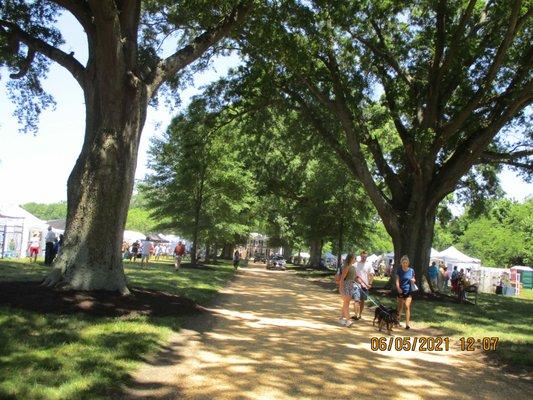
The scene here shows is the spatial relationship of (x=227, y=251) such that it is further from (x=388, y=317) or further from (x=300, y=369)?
(x=300, y=369)

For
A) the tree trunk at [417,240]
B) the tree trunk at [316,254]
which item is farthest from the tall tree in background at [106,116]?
the tree trunk at [316,254]

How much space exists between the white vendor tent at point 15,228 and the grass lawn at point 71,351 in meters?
21.2

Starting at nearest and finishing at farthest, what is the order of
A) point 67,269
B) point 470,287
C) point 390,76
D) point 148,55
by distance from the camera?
point 67,269 → point 148,55 → point 470,287 → point 390,76

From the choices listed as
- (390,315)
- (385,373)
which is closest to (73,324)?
(385,373)

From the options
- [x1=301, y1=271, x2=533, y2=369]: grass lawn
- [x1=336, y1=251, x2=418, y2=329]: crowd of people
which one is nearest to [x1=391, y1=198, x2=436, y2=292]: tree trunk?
[x1=301, y1=271, x2=533, y2=369]: grass lawn

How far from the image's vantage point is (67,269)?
9930 mm

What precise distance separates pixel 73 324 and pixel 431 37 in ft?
56.9

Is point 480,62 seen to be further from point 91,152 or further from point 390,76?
point 91,152

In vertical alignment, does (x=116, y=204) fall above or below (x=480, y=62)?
below

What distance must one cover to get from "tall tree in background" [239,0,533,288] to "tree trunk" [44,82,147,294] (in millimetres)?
7073

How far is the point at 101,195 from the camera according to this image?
1022 centimetres

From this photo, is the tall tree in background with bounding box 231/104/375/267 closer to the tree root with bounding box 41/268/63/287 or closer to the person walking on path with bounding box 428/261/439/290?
the person walking on path with bounding box 428/261/439/290

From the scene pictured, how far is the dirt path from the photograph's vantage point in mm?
5727

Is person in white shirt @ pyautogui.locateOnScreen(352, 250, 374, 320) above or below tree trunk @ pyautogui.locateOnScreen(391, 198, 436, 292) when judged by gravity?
below
